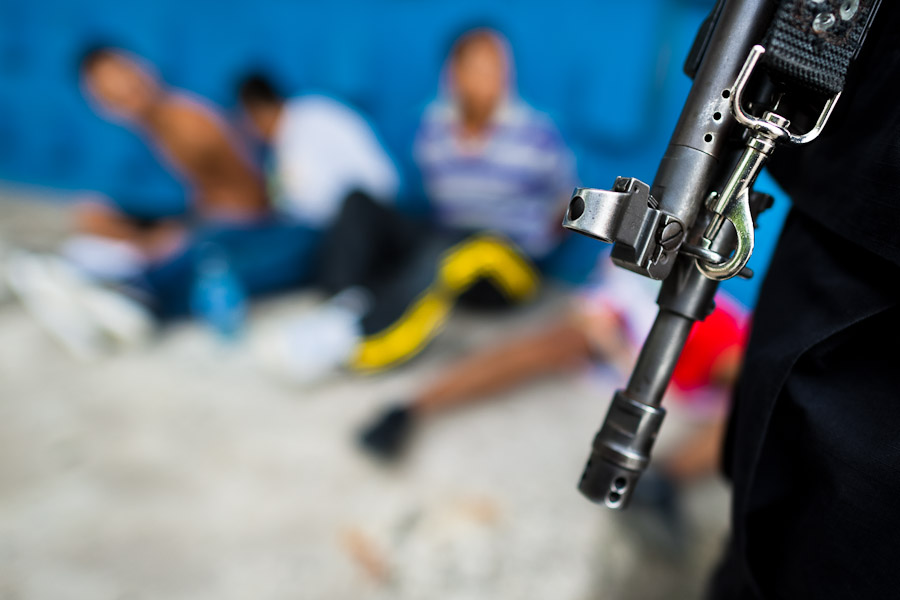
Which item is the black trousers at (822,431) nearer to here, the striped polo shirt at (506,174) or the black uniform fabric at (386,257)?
the black uniform fabric at (386,257)

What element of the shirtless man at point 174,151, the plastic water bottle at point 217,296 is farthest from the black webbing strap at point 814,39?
the shirtless man at point 174,151

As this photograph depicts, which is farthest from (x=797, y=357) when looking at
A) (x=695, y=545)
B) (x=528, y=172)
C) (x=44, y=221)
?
(x=44, y=221)

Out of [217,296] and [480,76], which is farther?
[480,76]

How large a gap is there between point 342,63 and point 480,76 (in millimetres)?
957

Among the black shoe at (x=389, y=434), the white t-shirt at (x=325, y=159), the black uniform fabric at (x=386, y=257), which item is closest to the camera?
the black shoe at (x=389, y=434)

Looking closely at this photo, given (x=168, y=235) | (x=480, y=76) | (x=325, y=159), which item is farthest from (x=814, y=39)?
(x=168, y=235)

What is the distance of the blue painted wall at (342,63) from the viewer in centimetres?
201

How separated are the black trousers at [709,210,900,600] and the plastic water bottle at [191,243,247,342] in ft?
5.52

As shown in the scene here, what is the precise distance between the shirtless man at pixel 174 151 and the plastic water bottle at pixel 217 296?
0.47 meters

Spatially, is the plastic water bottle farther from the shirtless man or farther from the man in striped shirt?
the man in striped shirt

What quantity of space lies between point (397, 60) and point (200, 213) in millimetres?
1180

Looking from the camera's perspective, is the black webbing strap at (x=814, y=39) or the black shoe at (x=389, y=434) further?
the black shoe at (x=389, y=434)

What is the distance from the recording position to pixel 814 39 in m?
0.41

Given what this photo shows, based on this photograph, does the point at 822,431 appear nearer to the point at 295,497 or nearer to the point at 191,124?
the point at 295,497
